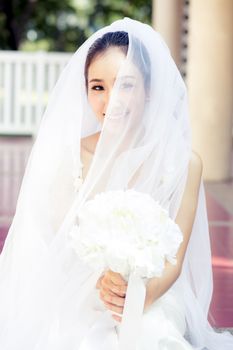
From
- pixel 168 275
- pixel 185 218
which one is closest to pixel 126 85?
pixel 185 218

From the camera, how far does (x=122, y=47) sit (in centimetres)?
264

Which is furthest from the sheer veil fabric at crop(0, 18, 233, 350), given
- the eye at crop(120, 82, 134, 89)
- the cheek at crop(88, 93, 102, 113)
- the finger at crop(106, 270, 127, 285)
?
the finger at crop(106, 270, 127, 285)

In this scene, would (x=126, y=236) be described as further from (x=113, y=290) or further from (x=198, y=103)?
(x=198, y=103)

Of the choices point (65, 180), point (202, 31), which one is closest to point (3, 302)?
point (65, 180)

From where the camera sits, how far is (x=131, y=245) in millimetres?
2094

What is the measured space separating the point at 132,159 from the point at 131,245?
0.62 m

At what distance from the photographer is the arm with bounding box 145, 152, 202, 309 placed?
99.3 inches

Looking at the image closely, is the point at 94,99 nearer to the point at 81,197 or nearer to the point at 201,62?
the point at 81,197

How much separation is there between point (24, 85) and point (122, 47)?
11.2 meters

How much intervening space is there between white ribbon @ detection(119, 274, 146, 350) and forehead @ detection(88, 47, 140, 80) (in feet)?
2.44

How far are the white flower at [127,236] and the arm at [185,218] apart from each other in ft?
1.21

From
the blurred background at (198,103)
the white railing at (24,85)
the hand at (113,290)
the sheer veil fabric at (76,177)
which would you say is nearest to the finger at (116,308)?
the hand at (113,290)

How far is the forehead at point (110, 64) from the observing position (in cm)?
258

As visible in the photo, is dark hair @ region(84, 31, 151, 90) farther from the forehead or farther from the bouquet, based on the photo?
the bouquet
